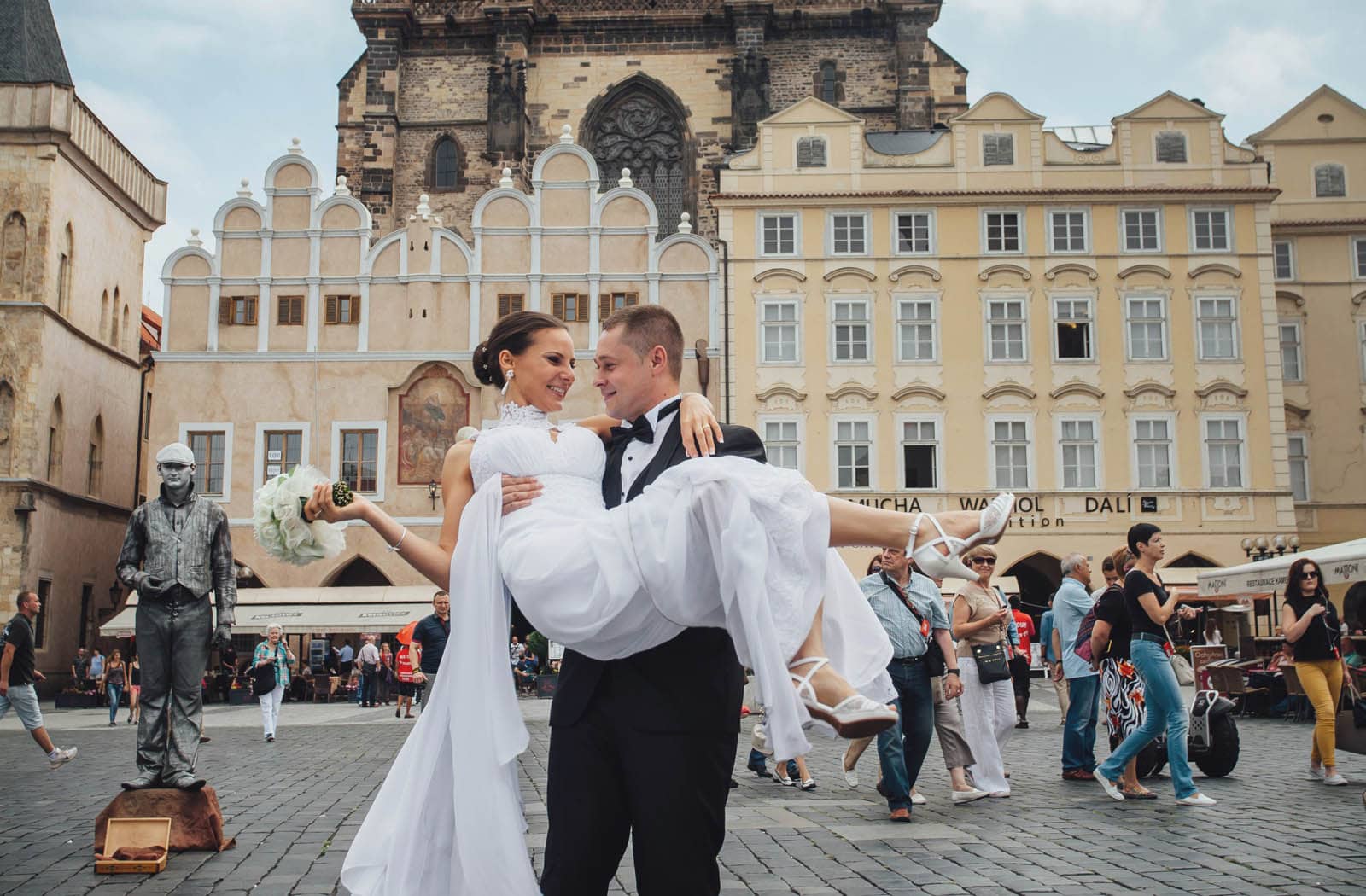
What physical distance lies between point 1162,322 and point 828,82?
15645mm

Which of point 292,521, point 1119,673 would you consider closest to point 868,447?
point 1119,673

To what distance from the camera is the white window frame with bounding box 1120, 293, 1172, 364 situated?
33.0 metres

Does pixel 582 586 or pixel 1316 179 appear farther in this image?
pixel 1316 179

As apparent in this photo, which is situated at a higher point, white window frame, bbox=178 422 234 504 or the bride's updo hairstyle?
white window frame, bbox=178 422 234 504

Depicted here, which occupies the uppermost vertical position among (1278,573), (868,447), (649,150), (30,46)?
(649,150)

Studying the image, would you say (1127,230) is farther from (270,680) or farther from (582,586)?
(582,586)

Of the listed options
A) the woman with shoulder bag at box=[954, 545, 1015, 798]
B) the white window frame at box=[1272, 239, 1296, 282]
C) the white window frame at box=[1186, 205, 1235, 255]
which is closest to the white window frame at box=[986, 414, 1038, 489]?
the white window frame at box=[1186, 205, 1235, 255]

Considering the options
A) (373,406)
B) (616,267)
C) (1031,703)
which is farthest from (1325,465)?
(373,406)

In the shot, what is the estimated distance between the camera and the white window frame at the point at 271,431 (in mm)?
32219

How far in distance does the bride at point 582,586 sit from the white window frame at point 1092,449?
1177 inches

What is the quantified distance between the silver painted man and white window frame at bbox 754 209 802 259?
2695 centimetres

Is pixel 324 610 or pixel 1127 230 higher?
pixel 1127 230

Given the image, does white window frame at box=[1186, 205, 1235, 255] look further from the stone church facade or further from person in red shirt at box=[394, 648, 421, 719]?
person in red shirt at box=[394, 648, 421, 719]

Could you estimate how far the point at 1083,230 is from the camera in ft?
111
